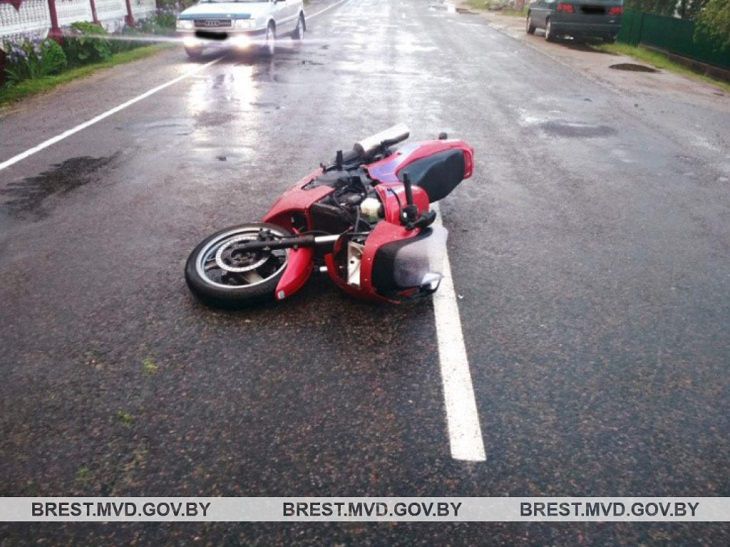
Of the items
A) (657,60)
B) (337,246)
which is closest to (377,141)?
(337,246)

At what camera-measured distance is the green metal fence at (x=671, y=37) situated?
16.3m

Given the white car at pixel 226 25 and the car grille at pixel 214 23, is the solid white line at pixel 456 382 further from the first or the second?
the car grille at pixel 214 23

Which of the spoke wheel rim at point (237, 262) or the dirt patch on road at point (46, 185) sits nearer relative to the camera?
the spoke wheel rim at point (237, 262)

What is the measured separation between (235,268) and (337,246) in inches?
27.5

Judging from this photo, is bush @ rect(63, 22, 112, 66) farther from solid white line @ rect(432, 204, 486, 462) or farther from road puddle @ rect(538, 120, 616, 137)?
solid white line @ rect(432, 204, 486, 462)

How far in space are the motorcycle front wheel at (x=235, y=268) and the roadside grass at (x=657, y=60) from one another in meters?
13.5

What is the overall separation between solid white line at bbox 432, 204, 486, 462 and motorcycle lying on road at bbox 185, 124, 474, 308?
0.64 feet

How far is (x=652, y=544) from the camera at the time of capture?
2344mm

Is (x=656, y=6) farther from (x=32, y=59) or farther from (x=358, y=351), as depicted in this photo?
(x=358, y=351)

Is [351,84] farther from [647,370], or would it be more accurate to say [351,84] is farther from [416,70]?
[647,370]

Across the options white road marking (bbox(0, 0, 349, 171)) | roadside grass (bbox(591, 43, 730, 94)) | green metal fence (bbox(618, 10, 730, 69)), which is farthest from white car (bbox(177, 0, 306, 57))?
green metal fence (bbox(618, 10, 730, 69))

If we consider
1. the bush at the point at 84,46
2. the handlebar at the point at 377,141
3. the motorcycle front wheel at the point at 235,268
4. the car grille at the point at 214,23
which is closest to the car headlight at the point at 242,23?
the car grille at the point at 214,23

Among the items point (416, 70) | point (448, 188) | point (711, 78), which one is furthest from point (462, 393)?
point (711, 78)

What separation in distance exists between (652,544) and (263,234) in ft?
9.21
